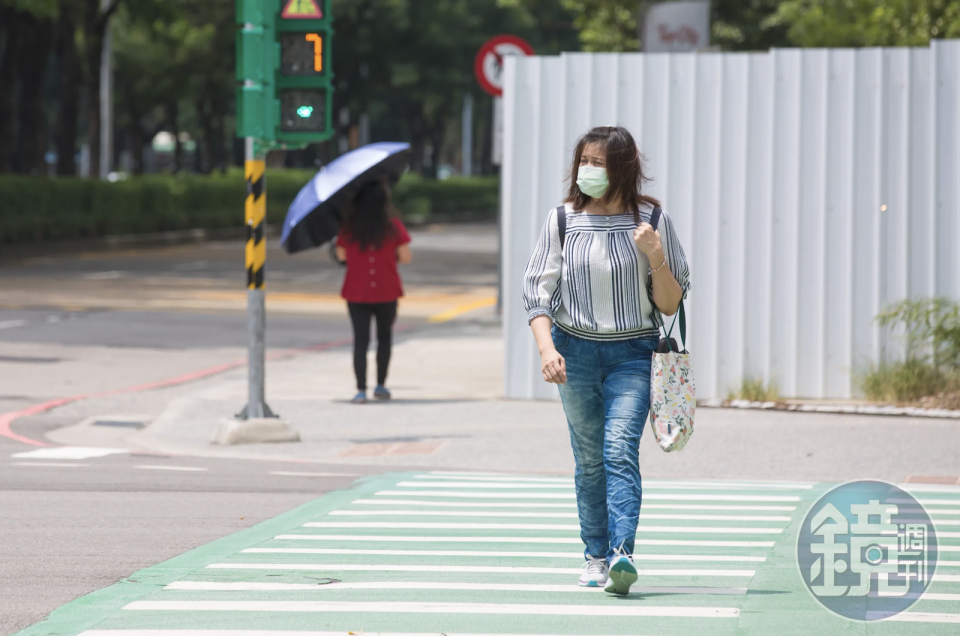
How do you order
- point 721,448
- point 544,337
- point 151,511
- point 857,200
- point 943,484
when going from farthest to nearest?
point 857,200 < point 721,448 < point 943,484 < point 151,511 < point 544,337

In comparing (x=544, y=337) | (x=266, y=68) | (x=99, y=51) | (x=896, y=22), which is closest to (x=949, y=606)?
(x=544, y=337)

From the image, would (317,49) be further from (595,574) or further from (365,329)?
(595,574)

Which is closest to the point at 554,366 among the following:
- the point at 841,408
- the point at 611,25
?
the point at 841,408

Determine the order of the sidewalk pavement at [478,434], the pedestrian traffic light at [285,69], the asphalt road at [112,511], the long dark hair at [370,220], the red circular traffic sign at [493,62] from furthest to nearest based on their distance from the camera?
the red circular traffic sign at [493,62], the long dark hair at [370,220], the pedestrian traffic light at [285,69], the sidewalk pavement at [478,434], the asphalt road at [112,511]

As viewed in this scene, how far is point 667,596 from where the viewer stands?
19.5ft

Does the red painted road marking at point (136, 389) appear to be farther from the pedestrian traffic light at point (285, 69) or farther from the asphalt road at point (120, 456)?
the pedestrian traffic light at point (285, 69)

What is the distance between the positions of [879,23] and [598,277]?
635 inches

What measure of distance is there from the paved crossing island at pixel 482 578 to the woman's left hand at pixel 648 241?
1.26 metres

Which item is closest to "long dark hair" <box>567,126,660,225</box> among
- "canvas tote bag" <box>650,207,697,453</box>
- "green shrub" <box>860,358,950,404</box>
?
"canvas tote bag" <box>650,207,697,453</box>

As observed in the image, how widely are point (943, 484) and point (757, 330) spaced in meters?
3.29

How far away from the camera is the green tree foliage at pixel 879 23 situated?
1894 centimetres

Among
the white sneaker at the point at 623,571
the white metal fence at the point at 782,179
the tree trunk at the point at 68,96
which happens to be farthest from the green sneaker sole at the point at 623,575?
the tree trunk at the point at 68,96

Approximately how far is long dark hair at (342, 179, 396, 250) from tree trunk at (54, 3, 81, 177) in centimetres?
2989

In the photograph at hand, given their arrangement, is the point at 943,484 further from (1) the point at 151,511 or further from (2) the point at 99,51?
(2) the point at 99,51
